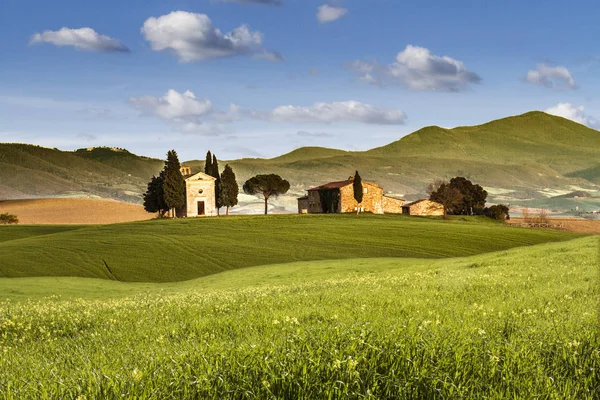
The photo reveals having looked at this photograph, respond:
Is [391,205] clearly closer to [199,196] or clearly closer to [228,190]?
[228,190]

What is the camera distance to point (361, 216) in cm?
10219

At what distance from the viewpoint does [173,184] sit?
106000 millimetres

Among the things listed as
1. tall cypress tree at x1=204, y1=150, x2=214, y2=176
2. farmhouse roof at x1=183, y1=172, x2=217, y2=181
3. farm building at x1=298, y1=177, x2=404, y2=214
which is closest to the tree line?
farm building at x1=298, y1=177, x2=404, y2=214

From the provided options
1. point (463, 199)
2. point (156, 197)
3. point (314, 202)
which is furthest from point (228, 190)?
point (463, 199)

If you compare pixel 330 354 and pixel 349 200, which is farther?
pixel 349 200

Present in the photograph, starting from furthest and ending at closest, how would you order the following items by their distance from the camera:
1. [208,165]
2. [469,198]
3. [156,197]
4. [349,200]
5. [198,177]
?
1. [469,198]
2. [349,200]
3. [208,165]
4. [156,197]
5. [198,177]

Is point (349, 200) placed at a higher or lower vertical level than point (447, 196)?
lower

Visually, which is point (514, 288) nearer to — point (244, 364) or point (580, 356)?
point (580, 356)

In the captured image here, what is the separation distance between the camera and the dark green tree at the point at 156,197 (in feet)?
363

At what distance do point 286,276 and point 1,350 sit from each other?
31046 millimetres

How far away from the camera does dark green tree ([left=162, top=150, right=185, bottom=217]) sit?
10581 cm

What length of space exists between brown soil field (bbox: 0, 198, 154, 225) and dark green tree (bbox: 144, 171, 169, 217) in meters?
12.2

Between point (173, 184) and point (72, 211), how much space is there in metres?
44.5

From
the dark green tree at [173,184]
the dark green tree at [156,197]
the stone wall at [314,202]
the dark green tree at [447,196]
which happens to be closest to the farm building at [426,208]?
Result: the dark green tree at [447,196]
